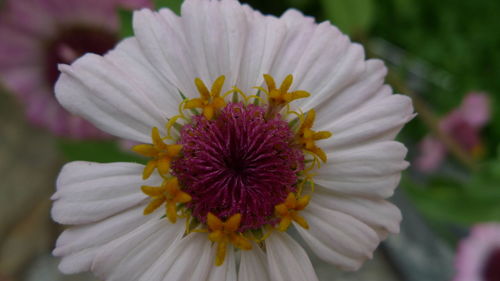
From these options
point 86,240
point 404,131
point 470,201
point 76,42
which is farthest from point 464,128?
point 86,240

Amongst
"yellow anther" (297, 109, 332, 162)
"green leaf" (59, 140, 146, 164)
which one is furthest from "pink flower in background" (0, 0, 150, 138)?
"yellow anther" (297, 109, 332, 162)

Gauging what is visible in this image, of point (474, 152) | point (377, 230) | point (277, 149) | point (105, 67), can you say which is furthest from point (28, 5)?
point (474, 152)

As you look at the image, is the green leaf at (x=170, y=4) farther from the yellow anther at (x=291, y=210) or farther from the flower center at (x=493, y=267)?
the flower center at (x=493, y=267)

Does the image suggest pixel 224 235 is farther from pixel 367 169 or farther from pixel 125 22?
pixel 125 22

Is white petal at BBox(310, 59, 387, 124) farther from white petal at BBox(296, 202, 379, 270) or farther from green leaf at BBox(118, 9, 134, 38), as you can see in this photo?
green leaf at BBox(118, 9, 134, 38)

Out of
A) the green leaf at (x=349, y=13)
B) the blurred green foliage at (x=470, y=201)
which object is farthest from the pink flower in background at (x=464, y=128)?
the green leaf at (x=349, y=13)

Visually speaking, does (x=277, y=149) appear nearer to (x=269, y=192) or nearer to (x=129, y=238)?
(x=269, y=192)
